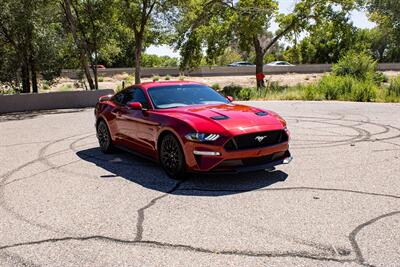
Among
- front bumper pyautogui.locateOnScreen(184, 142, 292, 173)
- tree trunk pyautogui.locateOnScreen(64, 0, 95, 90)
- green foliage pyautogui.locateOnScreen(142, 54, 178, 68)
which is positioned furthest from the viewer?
green foliage pyautogui.locateOnScreen(142, 54, 178, 68)

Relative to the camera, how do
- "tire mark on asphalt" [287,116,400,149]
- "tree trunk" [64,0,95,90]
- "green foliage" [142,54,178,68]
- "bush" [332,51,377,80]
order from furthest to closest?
"green foliage" [142,54,178,68] < "bush" [332,51,377,80] < "tree trunk" [64,0,95,90] < "tire mark on asphalt" [287,116,400,149]

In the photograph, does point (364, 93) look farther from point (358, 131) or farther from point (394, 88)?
point (358, 131)

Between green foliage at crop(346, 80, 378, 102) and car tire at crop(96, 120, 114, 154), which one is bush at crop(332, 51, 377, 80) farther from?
car tire at crop(96, 120, 114, 154)

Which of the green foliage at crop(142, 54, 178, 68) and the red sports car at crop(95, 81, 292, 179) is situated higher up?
the green foliage at crop(142, 54, 178, 68)

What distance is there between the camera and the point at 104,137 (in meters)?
8.86

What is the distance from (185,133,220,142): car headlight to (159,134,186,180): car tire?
299mm

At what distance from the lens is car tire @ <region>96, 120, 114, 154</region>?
8.67 metres

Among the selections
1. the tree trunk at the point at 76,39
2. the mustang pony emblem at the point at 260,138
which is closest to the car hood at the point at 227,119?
the mustang pony emblem at the point at 260,138

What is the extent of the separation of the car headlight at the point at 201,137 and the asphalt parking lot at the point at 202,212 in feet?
2.22

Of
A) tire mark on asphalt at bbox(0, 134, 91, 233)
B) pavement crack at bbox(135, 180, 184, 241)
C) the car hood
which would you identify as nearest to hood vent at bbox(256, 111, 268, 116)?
the car hood

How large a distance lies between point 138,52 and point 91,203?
23.9m

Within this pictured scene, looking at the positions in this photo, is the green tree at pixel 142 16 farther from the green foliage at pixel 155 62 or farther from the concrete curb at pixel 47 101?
the green foliage at pixel 155 62

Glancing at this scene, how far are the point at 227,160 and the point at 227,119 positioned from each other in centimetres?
65

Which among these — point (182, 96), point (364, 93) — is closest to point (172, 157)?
point (182, 96)
